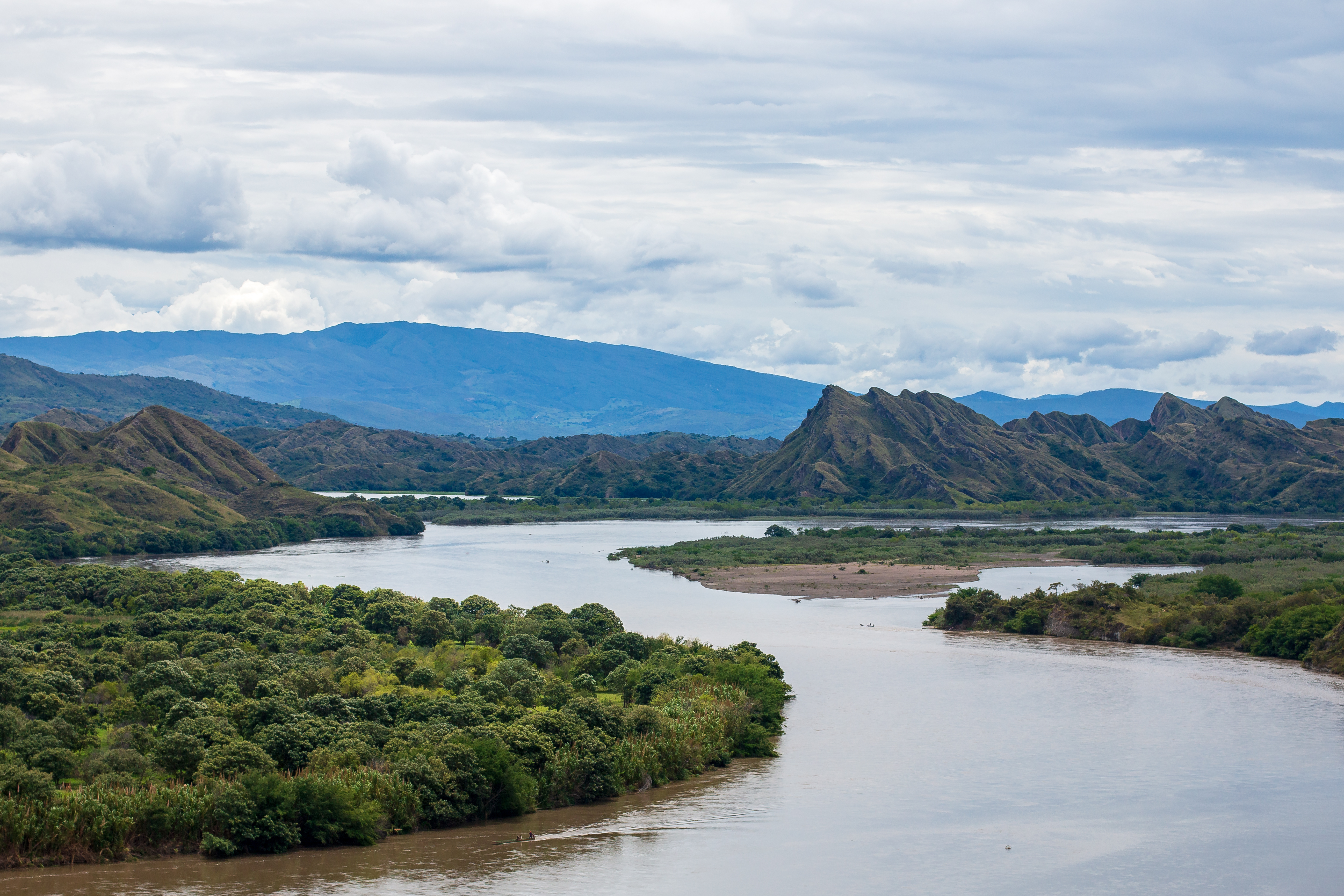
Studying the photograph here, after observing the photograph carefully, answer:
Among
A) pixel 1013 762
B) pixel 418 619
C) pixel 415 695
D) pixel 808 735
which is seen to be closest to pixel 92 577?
pixel 418 619

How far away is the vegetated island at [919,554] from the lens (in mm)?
104812

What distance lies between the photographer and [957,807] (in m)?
39.9

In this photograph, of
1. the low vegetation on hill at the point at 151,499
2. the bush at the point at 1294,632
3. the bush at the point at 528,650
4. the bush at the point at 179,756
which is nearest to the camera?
the bush at the point at 179,756

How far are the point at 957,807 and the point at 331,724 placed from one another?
782 inches

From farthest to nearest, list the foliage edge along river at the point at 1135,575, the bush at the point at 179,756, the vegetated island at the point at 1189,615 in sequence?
the foliage edge along river at the point at 1135,575 < the vegetated island at the point at 1189,615 < the bush at the point at 179,756

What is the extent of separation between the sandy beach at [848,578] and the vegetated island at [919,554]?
180 mm

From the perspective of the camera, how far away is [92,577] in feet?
265

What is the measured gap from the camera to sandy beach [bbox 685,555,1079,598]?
99.4 metres

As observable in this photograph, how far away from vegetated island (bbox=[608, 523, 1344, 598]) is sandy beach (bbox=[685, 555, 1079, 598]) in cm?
18

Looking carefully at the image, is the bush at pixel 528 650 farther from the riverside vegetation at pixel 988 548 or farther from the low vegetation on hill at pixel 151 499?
the low vegetation on hill at pixel 151 499

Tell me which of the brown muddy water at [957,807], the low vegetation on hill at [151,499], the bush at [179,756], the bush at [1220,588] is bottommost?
the brown muddy water at [957,807]

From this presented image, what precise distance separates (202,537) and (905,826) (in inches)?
4750

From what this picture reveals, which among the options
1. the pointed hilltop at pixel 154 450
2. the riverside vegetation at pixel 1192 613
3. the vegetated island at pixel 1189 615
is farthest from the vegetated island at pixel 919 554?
the pointed hilltop at pixel 154 450

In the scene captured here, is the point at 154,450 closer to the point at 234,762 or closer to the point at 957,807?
the point at 234,762
